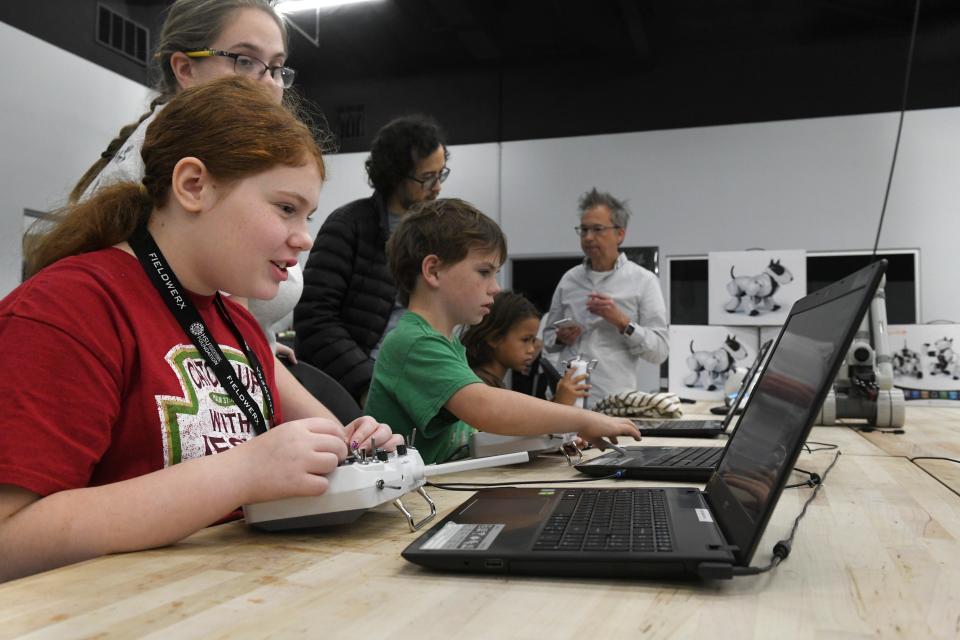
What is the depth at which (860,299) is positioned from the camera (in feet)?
1.89

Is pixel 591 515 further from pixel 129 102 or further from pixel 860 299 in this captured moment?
pixel 129 102

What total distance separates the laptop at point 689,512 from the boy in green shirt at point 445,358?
42 centimetres

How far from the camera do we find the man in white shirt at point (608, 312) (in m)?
2.99

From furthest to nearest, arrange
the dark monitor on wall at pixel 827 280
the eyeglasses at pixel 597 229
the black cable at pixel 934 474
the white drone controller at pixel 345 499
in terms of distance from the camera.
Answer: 1. the dark monitor on wall at pixel 827 280
2. the eyeglasses at pixel 597 229
3. the black cable at pixel 934 474
4. the white drone controller at pixel 345 499

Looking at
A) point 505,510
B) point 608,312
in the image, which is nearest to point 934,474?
point 505,510

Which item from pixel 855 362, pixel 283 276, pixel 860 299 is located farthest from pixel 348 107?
pixel 860 299

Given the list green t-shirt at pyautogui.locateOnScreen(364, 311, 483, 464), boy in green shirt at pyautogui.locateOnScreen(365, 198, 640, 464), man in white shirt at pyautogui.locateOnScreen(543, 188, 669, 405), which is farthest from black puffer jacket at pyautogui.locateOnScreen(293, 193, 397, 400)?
man in white shirt at pyautogui.locateOnScreen(543, 188, 669, 405)

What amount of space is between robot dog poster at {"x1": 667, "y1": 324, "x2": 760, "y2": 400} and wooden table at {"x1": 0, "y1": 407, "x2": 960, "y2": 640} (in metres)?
2.90

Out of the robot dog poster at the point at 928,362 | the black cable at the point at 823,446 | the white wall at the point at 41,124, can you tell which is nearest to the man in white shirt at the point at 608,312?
the robot dog poster at the point at 928,362

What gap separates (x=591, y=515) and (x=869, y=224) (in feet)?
15.2

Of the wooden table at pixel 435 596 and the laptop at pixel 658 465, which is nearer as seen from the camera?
the wooden table at pixel 435 596

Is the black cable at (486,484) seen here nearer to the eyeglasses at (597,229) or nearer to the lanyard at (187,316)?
the lanyard at (187,316)

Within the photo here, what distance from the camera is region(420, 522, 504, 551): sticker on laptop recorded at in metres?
0.63

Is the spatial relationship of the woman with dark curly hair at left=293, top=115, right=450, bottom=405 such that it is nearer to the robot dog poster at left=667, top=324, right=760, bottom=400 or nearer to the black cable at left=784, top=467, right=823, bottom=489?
the black cable at left=784, top=467, right=823, bottom=489
